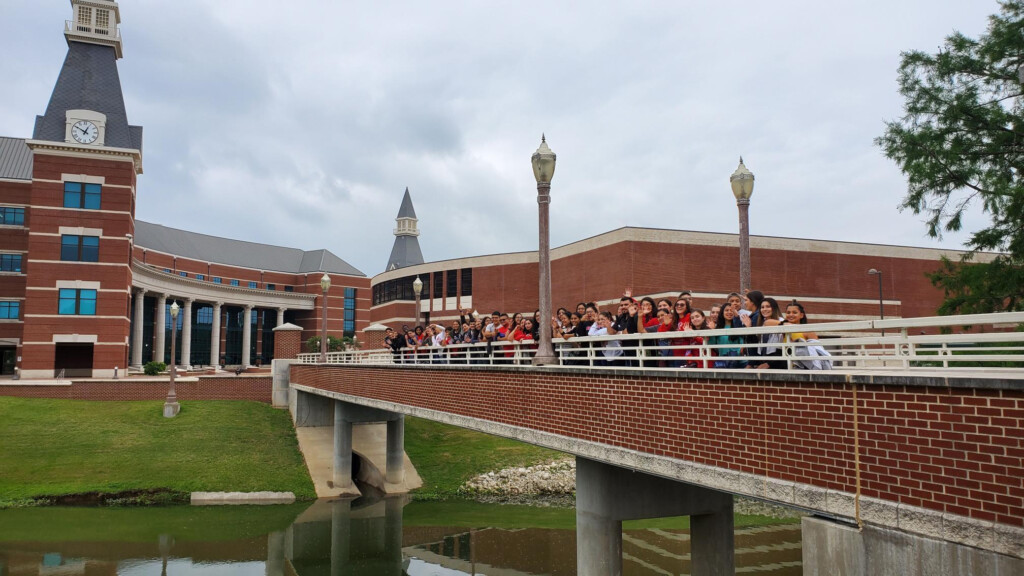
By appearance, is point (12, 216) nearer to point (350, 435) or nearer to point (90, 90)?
point (90, 90)

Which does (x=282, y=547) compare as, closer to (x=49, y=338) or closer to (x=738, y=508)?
(x=738, y=508)

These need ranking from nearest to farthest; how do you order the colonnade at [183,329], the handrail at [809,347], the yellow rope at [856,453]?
1. the handrail at [809,347]
2. the yellow rope at [856,453]
3. the colonnade at [183,329]

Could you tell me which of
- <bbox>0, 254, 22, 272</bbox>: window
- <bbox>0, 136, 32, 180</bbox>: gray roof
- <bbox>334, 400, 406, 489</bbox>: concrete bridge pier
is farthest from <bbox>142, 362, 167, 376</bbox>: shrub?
<bbox>334, 400, 406, 489</bbox>: concrete bridge pier

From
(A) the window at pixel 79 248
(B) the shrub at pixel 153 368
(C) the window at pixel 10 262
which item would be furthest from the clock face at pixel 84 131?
(B) the shrub at pixel 153 368

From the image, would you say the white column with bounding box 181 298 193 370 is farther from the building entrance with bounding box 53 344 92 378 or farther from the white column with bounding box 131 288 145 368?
the building entrance with bounding box 53 344 92 378

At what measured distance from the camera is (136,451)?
30.4 m

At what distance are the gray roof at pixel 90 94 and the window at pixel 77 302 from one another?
9.29 meters

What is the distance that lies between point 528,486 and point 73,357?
3065 cm

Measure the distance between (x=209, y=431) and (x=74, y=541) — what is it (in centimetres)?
1164

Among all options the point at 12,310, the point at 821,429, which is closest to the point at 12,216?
the point at 12,310

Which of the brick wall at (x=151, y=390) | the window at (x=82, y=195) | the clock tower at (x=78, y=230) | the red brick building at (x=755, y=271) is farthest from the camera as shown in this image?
the red brick building at (x=755, y=271)

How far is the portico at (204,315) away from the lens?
197ft

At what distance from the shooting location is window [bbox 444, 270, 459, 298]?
5971cm

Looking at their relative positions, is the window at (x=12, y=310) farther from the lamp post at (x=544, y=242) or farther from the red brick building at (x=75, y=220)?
the lamp post at (x=544, y=242)
